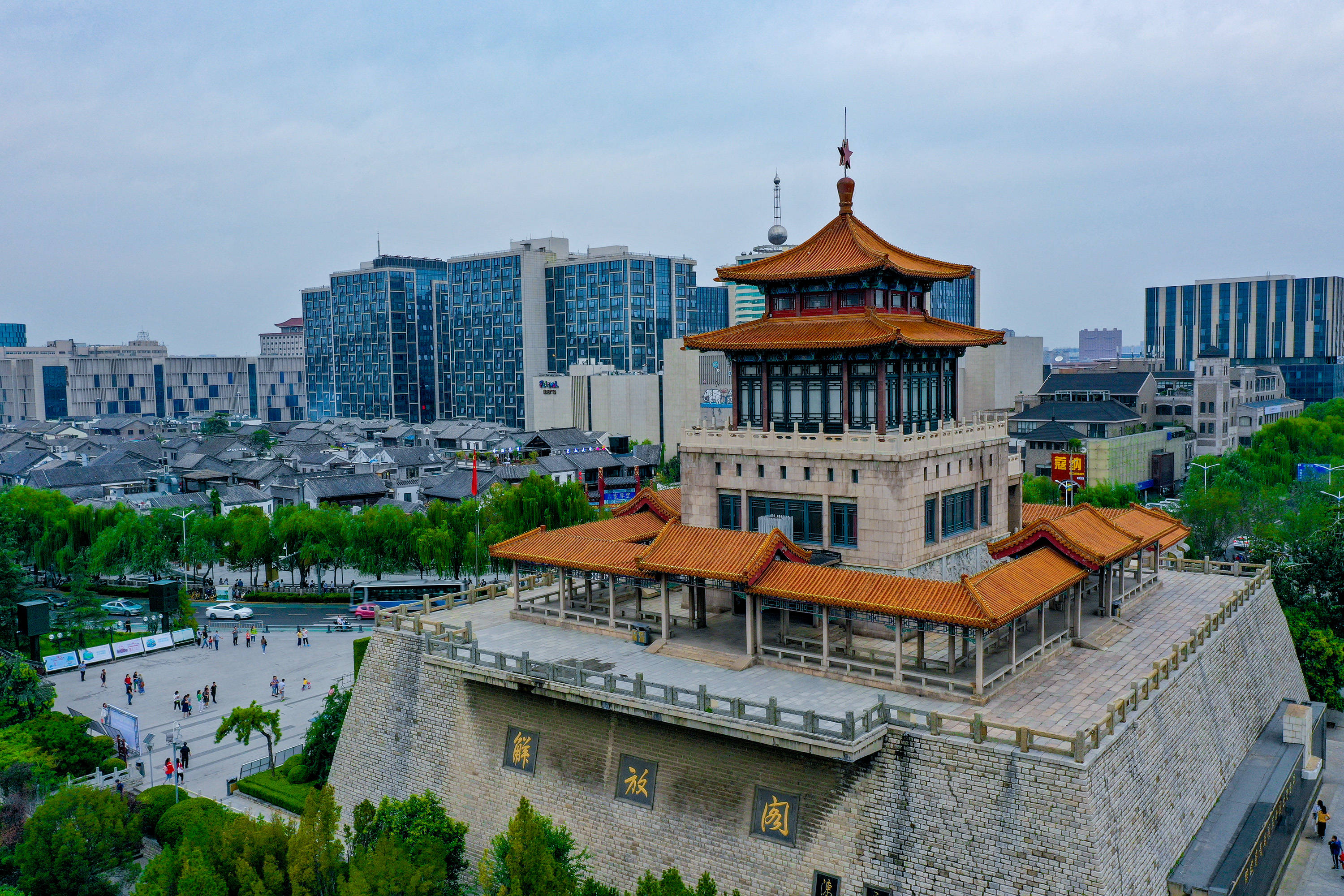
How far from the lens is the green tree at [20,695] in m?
39.3

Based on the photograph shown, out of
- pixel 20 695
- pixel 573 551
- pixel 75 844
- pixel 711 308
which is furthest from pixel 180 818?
pixel 711 308

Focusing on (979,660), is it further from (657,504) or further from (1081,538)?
(657,504)

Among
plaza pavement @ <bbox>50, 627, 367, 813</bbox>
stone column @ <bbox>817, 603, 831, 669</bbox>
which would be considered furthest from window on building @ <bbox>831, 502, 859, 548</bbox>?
plaza pavement @ <bbox>50, 627, 367, 813</bbox>

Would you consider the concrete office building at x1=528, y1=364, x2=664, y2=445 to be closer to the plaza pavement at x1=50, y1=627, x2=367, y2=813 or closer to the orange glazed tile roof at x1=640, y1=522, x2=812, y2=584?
the plaza pavement at x1=50, y1=627, x2=367, y2=813

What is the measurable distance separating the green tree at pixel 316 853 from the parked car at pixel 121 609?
4324 centimetres

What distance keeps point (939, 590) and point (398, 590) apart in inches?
1885

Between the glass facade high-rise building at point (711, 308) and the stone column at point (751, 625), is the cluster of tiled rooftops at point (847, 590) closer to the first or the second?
the stone column at point (751, 625)

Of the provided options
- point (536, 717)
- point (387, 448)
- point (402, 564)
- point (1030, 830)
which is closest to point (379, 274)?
point (387, 448)

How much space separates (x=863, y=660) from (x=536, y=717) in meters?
10.3

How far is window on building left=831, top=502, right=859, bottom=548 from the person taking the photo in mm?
34000

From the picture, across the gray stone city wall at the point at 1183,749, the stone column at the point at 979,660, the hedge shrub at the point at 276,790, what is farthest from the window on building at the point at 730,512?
the hedge shrub at the point at 276,790

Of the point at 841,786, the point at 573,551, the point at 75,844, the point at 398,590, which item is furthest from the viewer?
the point at 398,590

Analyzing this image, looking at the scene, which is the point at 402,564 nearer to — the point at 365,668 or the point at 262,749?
the point at 262,749

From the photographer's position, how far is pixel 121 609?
62.8 m
